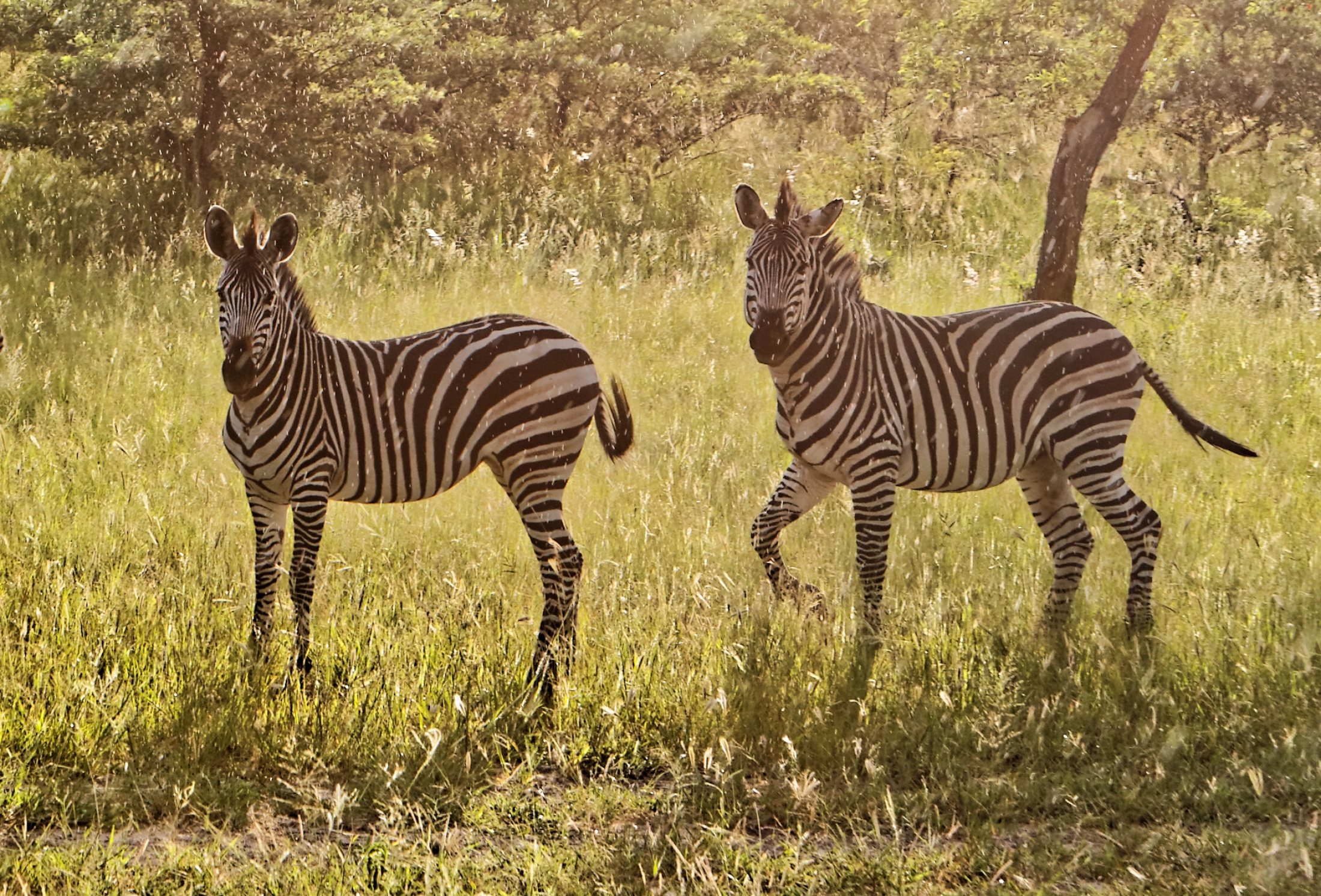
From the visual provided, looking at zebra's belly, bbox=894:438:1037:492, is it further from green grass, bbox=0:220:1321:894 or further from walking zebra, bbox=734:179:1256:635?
green grass, bbox=0:220:1321:894

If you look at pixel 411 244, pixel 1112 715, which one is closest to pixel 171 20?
pixel 411 244

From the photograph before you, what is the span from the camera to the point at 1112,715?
4535mm

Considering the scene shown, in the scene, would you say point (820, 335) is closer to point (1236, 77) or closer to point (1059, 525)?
point (1059, 525)

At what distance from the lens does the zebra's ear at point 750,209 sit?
16.7 ft

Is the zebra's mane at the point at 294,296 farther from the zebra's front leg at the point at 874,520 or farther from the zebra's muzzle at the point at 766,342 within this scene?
the zebra's front leg at the point at 874,520

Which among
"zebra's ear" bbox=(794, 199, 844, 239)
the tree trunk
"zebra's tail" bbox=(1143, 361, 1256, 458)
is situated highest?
the tree trunk

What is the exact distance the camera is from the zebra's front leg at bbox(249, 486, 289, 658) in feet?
15.6

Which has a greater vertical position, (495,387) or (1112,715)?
(495,387)

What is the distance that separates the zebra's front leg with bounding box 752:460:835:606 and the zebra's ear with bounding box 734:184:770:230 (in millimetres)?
1096

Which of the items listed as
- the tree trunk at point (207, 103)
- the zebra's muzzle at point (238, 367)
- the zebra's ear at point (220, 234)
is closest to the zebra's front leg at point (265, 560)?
the zebra's muzzle at point (238, 367)

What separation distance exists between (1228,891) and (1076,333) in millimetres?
2714

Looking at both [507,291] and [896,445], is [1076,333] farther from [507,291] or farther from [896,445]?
[507,291]

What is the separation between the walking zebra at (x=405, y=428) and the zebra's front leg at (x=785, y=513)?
3.13 feet

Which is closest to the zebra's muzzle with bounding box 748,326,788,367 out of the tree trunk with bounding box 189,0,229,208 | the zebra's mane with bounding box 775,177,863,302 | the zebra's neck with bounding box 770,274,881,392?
the zebra's neck with bounding box 770,274,881,392
